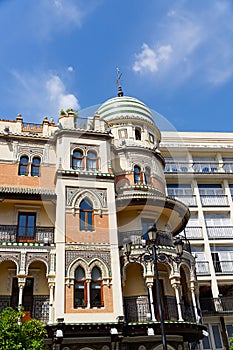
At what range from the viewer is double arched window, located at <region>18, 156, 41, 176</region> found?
74.6 ft

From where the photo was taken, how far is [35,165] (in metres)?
23.1

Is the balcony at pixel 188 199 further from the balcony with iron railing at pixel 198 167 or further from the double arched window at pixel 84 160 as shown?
the double arched window at pixel 84 160

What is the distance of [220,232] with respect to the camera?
120ft

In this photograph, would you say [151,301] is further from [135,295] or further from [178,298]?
[178,298]

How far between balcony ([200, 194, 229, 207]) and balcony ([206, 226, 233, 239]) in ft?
8.97

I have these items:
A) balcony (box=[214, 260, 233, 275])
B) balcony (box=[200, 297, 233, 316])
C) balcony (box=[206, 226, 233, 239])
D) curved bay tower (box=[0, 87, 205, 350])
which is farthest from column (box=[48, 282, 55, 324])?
balcony (box=[206, 226, 233, 239])

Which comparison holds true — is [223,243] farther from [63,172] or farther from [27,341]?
[27,341]

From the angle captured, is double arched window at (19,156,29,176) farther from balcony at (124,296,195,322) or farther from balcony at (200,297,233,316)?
balcony at (200,297,233,316)

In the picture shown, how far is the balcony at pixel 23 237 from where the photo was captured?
20.0 m

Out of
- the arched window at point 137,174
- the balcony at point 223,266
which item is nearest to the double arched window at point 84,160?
the arched window at point 137,174

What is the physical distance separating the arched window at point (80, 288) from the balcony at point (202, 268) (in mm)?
17912

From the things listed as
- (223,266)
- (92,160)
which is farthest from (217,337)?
(92,160)

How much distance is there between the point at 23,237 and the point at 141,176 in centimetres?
881

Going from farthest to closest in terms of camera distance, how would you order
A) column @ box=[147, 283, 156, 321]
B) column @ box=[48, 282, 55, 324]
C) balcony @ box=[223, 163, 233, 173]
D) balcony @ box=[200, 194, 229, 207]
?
balcony @ box=[223, 163, 233, 173] → balcony @ box=[200, 194, 229, 207] → column @ box=[147, 283, 156, 321] → column @ box=[48, 282, 55, 324]
